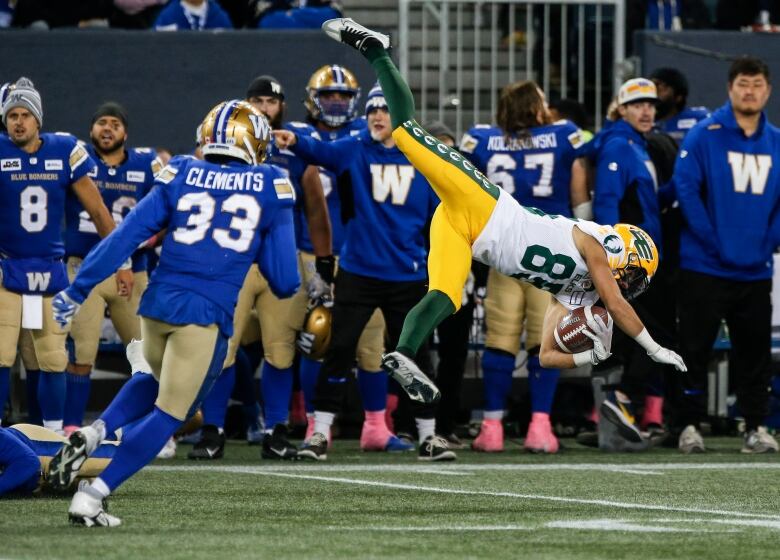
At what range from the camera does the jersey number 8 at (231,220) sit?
5.88 metres

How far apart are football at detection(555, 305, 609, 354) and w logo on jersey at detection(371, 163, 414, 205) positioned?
2397mm

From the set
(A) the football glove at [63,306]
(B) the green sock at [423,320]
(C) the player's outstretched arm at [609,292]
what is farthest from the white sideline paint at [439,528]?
(C) the player's outstretched arm at [609,292]

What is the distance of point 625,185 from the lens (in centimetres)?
948

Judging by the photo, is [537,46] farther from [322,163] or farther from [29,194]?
[29,194]

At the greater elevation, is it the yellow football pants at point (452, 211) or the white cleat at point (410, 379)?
the yellow football pants at point (452, 211)

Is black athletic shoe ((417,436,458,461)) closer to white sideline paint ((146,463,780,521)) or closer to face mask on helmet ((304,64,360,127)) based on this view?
white sideline paint ((146,463,780,521))

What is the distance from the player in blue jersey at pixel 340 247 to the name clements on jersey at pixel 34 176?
1.58 metres

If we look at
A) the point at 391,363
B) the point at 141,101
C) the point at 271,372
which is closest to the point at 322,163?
the point at 271,372

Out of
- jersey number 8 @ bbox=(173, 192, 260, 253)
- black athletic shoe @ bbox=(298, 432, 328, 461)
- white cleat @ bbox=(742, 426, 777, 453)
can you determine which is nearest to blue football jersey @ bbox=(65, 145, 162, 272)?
black athletic shoe @ bbox=(298, 432, 328, 461)

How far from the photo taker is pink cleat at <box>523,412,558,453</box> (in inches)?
357

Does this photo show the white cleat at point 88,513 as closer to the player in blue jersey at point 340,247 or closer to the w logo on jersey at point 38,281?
the w logo on jersey at point 38,281

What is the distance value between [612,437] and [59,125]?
513 centimetres

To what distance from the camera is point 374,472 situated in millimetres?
7703

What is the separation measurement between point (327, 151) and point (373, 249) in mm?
595
